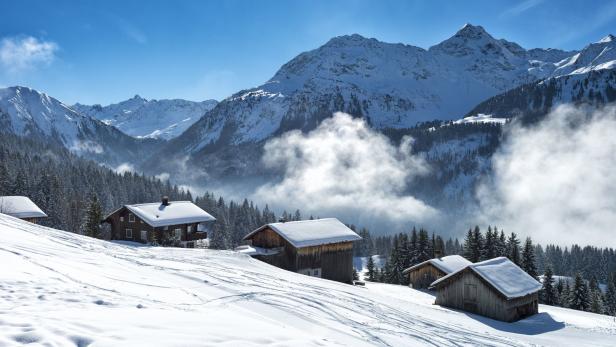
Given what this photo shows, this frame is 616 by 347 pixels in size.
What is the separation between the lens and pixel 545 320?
41.4 m

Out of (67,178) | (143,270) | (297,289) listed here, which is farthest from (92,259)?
(67,178)

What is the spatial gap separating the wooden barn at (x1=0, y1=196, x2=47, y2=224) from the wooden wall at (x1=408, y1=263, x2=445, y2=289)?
154 ft

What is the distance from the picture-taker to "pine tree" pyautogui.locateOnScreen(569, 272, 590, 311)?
70.9 metres

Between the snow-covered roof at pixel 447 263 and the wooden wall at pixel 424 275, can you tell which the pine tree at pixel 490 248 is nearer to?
the snow-covered roof at pixel 447 263

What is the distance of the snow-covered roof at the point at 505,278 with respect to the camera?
4122cm

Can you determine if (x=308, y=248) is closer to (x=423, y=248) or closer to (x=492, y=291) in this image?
(x=492, y=291)

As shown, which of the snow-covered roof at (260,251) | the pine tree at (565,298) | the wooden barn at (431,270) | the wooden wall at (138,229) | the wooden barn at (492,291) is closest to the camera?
the wooden barn at (492,291)

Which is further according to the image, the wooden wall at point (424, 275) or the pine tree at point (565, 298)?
the pine tree at point (565, 298)

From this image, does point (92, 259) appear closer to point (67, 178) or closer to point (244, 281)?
point (244, 281)

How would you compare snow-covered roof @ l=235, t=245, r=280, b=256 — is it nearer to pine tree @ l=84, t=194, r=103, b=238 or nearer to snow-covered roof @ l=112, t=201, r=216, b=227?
snow-covered roof @ l=112, t=201, r=216, b=227

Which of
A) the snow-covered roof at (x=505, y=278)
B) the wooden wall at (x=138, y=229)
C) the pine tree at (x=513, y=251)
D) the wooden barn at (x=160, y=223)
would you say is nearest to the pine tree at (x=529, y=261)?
the pine tree at (x=513, y=251)

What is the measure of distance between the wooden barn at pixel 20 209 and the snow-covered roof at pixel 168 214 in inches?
476

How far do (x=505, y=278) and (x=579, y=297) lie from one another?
3730cm

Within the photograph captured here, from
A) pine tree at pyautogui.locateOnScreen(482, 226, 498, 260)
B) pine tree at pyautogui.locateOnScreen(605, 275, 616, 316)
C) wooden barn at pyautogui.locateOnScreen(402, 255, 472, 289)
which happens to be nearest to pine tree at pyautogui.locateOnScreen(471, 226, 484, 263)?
pine tree at pyautogui.locateOnScreen(482, 226, 498, 260)
